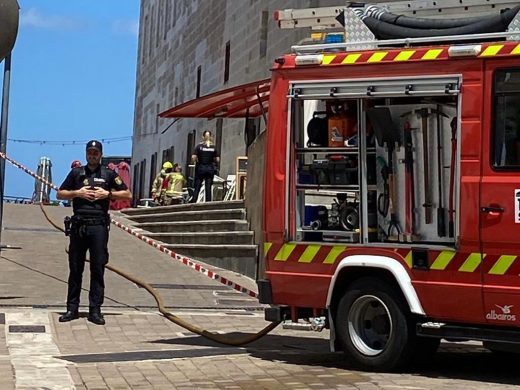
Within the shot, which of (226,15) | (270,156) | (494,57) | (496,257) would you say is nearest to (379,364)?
(496,257)

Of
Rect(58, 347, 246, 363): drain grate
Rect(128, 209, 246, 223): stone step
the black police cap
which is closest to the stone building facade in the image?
Rect(128, 209, 246, 223): stone step

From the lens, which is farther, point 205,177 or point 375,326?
point 205,177

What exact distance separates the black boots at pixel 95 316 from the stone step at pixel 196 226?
691 cm

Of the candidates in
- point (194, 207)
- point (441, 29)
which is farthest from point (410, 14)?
point (194, 207)

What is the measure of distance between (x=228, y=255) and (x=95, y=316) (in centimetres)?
679

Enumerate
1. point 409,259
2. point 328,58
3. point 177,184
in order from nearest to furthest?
point 409,259, point 328,58, point 177,184

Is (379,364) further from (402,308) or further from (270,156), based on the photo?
(270,156)

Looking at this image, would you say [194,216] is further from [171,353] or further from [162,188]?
[171,353]

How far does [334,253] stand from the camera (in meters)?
8.69

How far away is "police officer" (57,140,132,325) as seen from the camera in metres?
10.9

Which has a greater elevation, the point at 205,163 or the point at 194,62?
the point at 194,62

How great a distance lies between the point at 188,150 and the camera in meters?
36.3

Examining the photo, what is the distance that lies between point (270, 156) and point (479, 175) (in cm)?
196

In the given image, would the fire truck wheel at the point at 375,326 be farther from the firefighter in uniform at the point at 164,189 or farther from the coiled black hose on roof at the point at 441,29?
the firefighter in uniform at the point at 164,189
